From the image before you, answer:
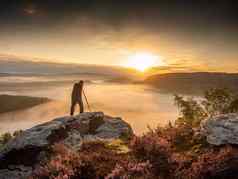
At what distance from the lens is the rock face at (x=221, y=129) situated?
9414 mm

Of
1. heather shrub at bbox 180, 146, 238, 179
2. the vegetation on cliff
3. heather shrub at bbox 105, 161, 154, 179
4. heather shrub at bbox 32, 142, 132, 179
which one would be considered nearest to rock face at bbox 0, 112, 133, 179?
the vegetation on cliff

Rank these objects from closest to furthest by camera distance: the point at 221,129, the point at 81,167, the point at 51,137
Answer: the point at 81,167 < the point at 221,129 < the point at 51,137

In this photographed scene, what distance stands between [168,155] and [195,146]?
1980 millimetres

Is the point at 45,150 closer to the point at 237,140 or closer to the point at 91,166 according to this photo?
the point at 91,166

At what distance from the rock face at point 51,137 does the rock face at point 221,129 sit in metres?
4.43

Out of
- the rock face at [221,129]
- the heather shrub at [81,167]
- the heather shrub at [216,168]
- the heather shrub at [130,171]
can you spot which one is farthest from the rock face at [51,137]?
the heather shrub at [216,168]

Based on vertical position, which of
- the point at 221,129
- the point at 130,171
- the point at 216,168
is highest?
the point at 221,129

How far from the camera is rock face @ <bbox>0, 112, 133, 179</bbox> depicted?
12703mm

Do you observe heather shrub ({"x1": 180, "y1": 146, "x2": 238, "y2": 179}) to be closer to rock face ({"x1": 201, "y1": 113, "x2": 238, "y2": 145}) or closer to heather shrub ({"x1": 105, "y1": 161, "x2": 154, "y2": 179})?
heather shrub ({"x1": 105, "y1": 161, "x2": 154, "y2": 179})

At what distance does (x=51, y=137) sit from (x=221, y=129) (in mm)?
7456

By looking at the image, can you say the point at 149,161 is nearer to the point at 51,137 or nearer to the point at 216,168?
the point at 216,168

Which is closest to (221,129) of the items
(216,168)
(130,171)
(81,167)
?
(216,168)

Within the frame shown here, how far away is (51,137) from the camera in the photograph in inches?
550

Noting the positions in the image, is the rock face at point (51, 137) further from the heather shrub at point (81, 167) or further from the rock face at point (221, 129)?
the rock face at point (221, 129)
